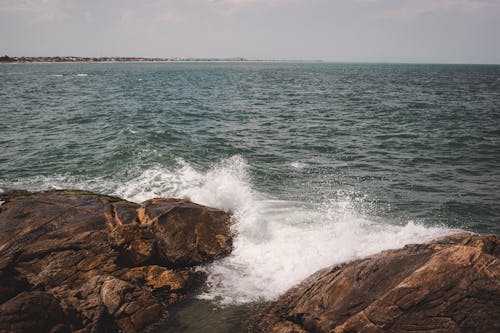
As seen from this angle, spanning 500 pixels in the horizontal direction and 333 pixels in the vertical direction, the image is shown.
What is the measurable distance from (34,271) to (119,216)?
8.29ft

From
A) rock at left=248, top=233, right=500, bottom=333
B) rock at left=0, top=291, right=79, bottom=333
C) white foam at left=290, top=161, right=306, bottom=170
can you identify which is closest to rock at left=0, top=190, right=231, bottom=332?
rock at left=0, top=291, right=79, bottom=333

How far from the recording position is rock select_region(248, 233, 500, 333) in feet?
18.3

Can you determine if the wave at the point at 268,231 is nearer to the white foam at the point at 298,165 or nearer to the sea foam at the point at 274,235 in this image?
the sea foam at the point at 274,235

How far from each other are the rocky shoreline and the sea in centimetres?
77

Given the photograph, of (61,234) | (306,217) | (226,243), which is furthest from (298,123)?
(61,234)

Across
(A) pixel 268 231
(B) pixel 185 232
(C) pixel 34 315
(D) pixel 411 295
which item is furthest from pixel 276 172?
(C) pixel 34 315

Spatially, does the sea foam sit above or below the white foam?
below

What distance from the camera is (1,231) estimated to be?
355 inches

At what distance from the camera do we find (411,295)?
19.2ft

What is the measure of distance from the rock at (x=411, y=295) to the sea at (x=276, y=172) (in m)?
1.71

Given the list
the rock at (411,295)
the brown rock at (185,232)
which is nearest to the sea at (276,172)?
the brown rock at (185,232)

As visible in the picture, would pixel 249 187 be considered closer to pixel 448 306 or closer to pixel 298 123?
pixel 448 306

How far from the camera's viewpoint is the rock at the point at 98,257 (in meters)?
6.99

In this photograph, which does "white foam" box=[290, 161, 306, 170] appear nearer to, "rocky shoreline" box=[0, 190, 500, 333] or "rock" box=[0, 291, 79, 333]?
"rocky shoreline" box=[0, 190, 500, 333]
